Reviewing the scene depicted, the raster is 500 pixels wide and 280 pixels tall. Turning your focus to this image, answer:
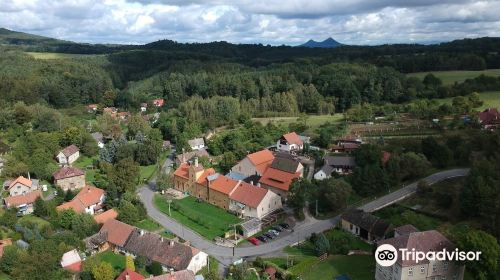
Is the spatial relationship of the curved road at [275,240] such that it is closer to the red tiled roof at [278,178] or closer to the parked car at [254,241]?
the parked car at [254,241]

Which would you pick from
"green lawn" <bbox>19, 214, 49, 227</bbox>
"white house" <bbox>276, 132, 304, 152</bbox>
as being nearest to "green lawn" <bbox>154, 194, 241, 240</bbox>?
"green lawn" <bbox>19, 214, 49, 227</bbox>

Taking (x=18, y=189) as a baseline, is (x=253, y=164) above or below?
above

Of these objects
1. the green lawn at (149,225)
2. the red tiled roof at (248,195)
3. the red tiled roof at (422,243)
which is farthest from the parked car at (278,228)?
the red tiled roof at (422,243)

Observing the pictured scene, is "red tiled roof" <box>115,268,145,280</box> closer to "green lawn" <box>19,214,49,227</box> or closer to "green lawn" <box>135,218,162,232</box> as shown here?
"green lawn" <box>135,218,162,232</box>

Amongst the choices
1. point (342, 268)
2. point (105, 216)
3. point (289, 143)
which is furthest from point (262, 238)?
point (289, 143)

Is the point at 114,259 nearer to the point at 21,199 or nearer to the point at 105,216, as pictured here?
the point at 105,216

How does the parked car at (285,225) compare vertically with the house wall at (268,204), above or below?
below
